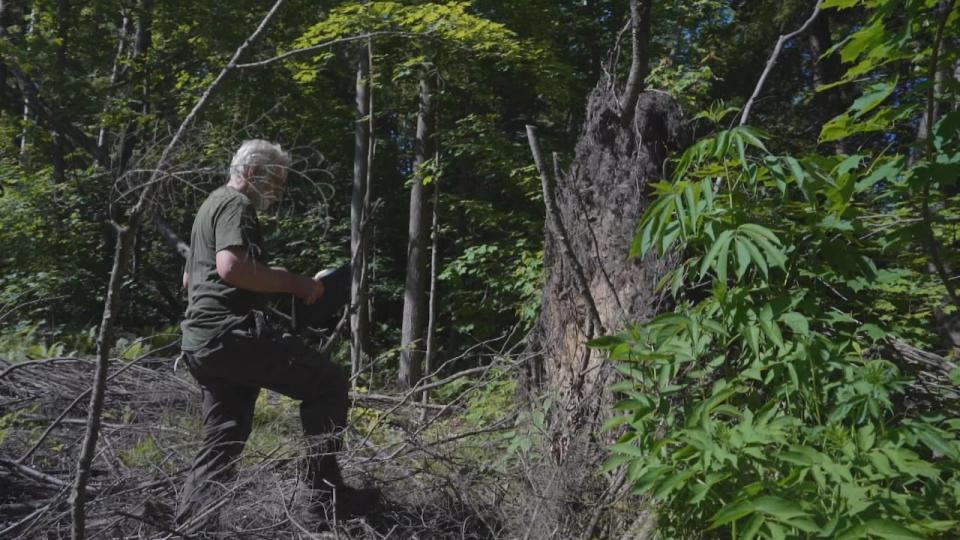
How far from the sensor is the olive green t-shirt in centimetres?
367

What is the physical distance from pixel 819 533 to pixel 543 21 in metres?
10.4

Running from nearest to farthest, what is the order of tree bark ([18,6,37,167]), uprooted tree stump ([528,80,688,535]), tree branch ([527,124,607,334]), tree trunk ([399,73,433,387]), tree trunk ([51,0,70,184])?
uprooted tree stump ([528,80,688,535]) → tree branch ([527,124,607,334]) → tree trunk ([399,73,433,387]) → tree bark ([18,6,37,167]) → tree trunk ([51,0,70,184])

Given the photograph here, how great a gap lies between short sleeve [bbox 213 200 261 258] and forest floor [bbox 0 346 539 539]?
0.98 m

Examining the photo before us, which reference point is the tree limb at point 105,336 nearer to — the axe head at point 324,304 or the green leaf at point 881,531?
the axe head at point 324,304

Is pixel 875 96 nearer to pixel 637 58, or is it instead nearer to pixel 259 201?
pixel 637 58

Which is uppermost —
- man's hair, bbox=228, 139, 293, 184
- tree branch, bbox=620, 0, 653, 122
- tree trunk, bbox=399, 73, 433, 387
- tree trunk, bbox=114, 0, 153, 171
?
tree trunk, bbox=114, 0, 153, 171

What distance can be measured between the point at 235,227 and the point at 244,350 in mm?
550

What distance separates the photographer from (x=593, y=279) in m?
4.25

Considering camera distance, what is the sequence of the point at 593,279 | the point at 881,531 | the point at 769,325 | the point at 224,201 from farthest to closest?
the point at 593,279 < the point at 224,201 < the point at 769,325 < the point at 881,531

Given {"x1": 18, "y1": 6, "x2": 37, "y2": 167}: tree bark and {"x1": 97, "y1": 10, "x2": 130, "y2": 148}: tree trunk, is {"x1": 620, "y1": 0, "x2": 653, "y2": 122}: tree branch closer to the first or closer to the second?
{"x1": 97, "y1": 10, "x2": 130, "y2": 148}: tree trunk

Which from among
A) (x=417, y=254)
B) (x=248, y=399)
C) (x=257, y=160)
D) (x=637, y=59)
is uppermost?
(x=637, y=59)

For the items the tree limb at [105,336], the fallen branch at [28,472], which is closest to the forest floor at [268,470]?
the fallen branch at [28,472]

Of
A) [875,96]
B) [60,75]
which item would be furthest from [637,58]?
[60,75]

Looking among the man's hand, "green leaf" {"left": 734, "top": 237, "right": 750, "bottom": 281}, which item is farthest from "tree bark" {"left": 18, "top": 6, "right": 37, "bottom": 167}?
"green leaf" {"left": 734, "top": 237, "right": 750, "bottom": 281}
